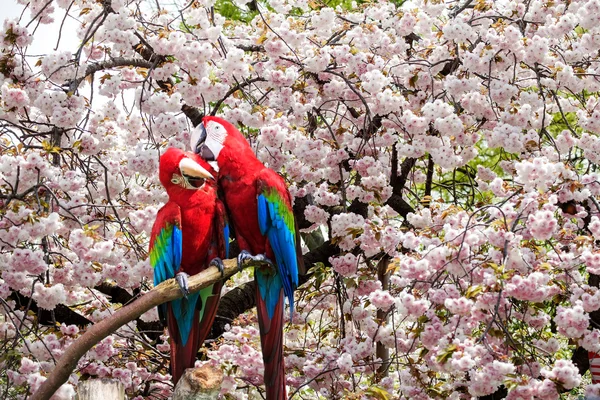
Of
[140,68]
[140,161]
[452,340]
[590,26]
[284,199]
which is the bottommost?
[452,340]

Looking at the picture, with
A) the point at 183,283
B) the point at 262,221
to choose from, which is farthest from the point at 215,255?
the point at 183,283

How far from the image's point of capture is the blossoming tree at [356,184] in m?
3.61

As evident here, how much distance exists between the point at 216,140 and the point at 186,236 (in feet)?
1.36

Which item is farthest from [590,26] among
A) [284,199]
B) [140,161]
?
[140,161]

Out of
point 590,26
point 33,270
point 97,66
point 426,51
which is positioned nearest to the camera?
point 33,270

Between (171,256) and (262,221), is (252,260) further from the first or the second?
(171,256)

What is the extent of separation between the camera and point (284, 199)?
3.39 m

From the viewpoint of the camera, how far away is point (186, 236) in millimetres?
3221

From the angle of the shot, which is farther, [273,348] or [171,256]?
[273,348]

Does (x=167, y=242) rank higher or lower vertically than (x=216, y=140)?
lower

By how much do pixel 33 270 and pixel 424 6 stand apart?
9.48ft

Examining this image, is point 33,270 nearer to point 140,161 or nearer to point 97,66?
point 140,161

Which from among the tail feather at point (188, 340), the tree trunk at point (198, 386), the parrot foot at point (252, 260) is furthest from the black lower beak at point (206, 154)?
the tree trunk at point (198, 386)

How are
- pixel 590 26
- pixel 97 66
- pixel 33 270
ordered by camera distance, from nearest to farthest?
pixel 33 270
pixel 590 26
pixel 97 66
